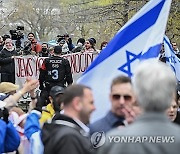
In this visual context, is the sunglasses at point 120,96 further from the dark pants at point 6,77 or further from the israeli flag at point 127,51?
the dark pants at point 6,77

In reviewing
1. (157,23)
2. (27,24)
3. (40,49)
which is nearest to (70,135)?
(157,23)

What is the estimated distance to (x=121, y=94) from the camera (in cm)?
472

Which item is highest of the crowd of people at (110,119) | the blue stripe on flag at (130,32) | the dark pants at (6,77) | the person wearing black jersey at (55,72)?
the blue stripe on flag at (130,32)

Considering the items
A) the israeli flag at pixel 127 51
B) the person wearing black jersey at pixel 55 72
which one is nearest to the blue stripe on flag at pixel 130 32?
the israeli flag at pixel 127 51

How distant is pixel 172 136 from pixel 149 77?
338mm

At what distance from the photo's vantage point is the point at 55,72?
1236cm

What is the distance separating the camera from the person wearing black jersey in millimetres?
12344

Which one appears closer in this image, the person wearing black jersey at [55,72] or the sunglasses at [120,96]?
the sunglasses at [120,96]

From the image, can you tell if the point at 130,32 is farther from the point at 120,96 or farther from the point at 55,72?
the point at 55,72

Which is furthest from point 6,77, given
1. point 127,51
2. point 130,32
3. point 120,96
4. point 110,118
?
point 120,96

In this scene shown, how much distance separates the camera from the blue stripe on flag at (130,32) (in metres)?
5.86

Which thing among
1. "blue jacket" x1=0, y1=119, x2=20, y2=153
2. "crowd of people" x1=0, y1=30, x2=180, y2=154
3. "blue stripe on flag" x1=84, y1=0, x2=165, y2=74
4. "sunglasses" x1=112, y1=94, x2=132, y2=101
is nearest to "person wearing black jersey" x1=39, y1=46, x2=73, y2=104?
"crowd of people" x1=0, y1=30, x2=180, y2=154

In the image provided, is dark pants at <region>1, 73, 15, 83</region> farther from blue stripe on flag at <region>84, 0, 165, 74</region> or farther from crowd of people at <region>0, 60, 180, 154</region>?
blue stripe on flag at <region>84, 0, 165, 74</region>

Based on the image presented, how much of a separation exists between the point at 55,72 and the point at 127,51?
6467mm
